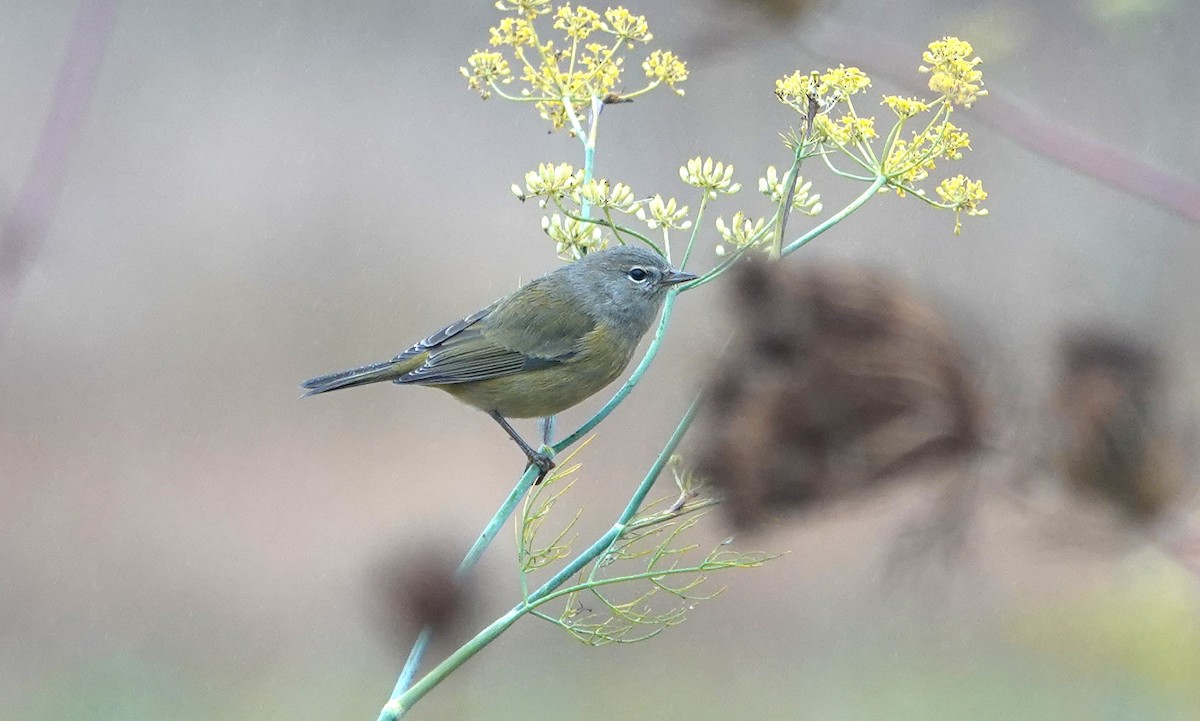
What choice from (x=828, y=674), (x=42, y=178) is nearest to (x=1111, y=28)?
(x=42, y=178)

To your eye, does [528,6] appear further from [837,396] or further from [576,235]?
[837,396]

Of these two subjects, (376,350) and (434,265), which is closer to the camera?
(376,350)

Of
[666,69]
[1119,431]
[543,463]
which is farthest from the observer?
[543,463]

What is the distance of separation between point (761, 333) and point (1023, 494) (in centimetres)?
34

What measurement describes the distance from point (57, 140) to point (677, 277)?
219cm

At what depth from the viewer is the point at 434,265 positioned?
11344mm

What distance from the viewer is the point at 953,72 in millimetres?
2482

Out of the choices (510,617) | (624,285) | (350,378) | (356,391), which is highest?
(624,285)

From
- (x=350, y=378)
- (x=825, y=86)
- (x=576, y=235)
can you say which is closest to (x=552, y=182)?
(x=576, y=235)

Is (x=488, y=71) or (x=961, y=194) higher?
(x=488, y=71)

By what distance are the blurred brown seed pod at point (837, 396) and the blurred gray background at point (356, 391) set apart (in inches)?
125

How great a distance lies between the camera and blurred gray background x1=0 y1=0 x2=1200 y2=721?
25.9ft

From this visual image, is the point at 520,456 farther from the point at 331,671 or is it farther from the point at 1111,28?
the point at 1111,28

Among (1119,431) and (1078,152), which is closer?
(1119,431)
